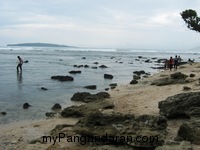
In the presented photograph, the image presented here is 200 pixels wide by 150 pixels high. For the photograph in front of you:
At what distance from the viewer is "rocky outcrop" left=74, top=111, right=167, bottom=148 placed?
33.7 ft

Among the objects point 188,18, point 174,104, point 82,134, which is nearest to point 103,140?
point 82,134

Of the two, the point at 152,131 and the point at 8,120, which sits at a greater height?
the point at 152,131

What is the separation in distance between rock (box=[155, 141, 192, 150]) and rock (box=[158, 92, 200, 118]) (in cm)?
354

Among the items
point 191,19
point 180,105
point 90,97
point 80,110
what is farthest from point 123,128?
point 191,19

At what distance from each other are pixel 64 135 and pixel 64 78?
25.4 meters

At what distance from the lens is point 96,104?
18.7m

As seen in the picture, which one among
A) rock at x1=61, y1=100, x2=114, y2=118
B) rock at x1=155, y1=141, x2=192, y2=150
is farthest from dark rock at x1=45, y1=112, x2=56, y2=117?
rock at x1=155, y1=141, x2=192, y2=150

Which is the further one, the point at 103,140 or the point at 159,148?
the point at 103,140

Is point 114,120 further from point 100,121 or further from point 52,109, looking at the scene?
point 52,109

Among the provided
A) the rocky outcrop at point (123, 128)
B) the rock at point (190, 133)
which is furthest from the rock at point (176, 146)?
the rock at point (190, 133)

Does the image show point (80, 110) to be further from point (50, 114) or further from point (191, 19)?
point (191, 19)

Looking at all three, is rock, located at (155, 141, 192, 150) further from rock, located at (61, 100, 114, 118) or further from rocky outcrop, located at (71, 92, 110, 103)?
rocky outcrop, located at (71, 92, 110, 103)

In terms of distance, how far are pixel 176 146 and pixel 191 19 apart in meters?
44.7

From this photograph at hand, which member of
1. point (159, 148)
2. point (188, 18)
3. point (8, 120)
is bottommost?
point (8, 120)
